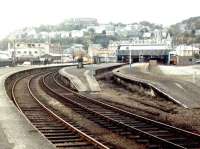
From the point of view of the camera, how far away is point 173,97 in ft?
94.5

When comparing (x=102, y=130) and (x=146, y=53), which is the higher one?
(x=102, y=130)

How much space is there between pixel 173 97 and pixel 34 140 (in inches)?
654

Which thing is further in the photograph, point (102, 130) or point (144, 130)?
point (102, 130)

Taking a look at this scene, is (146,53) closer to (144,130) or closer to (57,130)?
(144,130)

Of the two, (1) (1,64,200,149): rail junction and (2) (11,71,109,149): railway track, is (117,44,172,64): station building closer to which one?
(1) (1,64,200,149): rail junction

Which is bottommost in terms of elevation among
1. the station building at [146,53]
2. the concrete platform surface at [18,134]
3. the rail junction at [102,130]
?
the station building at [146,53]

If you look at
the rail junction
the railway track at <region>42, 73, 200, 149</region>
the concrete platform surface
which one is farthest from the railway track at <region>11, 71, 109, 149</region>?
the railway track at <region>42, 73, 200, 149</region>

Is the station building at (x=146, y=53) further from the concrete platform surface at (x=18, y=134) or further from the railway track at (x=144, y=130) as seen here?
the concrete platform surface at (x=18, y=134)

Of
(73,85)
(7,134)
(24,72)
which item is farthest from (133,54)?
(7,134)

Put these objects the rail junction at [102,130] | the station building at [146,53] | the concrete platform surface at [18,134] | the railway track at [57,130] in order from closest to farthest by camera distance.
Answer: the concrete platform surface at [18,134] < the railway track at [57,130] < the rail junction at [102,130] < the station building at [146,53]

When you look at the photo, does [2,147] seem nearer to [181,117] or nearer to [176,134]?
[176,134]

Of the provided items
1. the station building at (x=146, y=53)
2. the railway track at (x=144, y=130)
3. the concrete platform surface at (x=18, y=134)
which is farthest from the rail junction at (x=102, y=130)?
the station building at (x=146, y=53)

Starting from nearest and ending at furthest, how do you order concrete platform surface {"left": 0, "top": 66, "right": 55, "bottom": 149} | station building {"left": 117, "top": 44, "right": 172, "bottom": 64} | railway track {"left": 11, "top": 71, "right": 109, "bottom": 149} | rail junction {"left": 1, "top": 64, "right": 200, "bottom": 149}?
concrete platform surface {"left": 0, "top": 66, "right": 55, "bottom": 149} < railway track {"left": 11, "top": 71, "right": 109, "bottom": 149} < rail junction {"left": 1, "top": 64, "right": 200, "bottom": 149} < station building {"left": 117, "top": 44, "right": 172, "bottom": 64}

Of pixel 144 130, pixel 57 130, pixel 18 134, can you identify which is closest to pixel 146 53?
pixel 144 130
